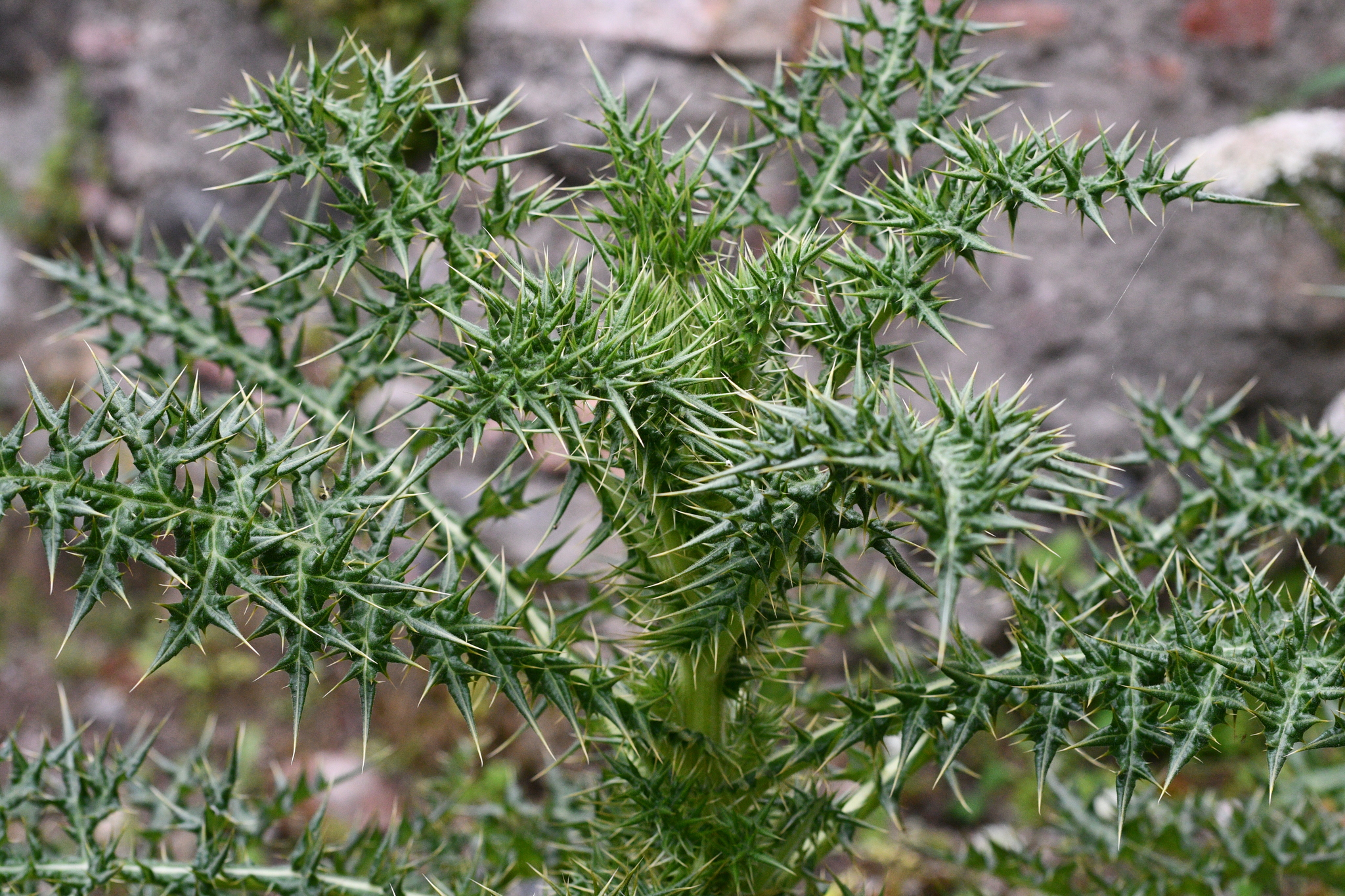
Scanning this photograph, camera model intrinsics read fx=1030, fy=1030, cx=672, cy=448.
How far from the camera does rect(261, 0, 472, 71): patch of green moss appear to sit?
320cm

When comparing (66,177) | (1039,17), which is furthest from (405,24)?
(1039,17)

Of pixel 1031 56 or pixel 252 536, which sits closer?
pixel 252 536

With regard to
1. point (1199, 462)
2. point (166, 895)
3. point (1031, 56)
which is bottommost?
point (166, 895)

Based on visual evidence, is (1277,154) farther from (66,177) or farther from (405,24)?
(66,177)

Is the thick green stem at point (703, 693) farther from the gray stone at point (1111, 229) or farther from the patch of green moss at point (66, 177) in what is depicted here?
the patch of green moss at point (66, 177)

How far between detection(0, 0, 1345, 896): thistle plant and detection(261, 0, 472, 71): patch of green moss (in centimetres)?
159

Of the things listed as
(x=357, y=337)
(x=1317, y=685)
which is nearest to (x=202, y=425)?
(x=357, y=337)

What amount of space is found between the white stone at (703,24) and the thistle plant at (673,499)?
1.35 metres

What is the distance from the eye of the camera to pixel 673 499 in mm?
1290

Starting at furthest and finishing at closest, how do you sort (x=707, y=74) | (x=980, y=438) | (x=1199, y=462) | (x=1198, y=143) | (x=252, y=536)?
1. (x=707, y=74)
2. (x=1198, y=143)
3. (x=1199, y=462)
4. (x=252, y=536)
5. (x=980, y=438)

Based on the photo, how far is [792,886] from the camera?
1572 millimetres

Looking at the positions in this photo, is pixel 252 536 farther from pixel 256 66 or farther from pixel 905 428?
pixel 256 66

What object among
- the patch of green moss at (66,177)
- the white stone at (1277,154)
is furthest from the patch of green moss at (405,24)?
the white stone at (1277,154)

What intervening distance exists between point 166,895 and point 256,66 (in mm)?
2949
